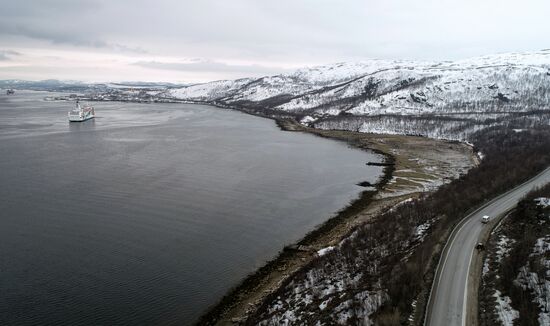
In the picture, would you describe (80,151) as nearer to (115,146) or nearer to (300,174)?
(115,146)

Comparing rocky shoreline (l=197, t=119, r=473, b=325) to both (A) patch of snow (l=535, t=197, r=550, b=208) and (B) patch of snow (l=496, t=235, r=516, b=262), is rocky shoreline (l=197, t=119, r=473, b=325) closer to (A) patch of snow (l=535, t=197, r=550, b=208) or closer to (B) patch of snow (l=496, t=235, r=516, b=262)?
(B) patch of snow (l=496, t=235, r=516, b=262)

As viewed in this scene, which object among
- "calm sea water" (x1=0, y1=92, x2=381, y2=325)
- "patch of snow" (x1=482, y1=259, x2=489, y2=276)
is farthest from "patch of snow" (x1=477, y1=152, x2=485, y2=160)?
"patch of snow" (x1=482, y1=259, x2=489, y2=276)

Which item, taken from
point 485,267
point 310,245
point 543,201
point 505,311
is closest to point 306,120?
point 310,245

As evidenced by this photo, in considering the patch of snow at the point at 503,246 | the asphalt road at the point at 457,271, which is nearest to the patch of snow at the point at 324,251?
the asphalt road at the point at 457,271

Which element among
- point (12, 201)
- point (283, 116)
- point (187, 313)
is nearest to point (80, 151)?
point (12, 201)

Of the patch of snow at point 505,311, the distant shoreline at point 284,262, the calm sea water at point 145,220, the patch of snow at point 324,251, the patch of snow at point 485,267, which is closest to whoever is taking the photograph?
the patch of snow at point 505,311

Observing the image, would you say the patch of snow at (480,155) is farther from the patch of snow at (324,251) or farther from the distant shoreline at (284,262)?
the patch of snow at (324,251)
